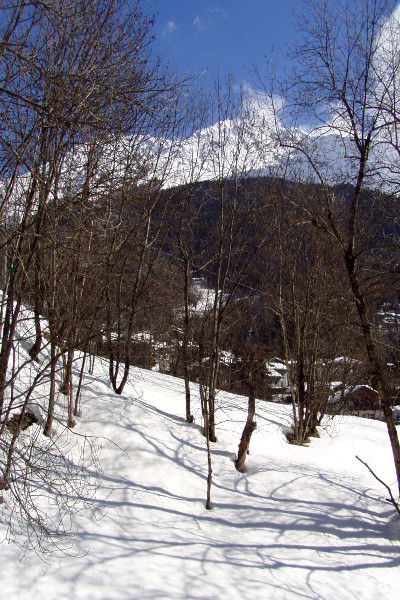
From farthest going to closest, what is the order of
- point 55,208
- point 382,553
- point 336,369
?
point 336,369 → point 382,553 → point 55,208

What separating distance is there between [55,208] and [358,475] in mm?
8182

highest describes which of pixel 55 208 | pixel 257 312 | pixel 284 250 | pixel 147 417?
pixel 284 250

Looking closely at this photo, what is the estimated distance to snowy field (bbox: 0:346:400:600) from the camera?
4504mm

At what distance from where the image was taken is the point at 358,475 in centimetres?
956

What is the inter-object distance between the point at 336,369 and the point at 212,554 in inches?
399

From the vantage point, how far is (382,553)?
6246 millimetres

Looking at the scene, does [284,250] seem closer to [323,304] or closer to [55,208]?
[323,304]

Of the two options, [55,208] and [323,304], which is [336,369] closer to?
[323,304]

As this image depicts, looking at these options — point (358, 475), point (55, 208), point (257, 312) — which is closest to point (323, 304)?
point (257, 312)

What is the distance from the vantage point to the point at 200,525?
609 cm

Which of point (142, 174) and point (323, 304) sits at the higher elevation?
point (142, 174)

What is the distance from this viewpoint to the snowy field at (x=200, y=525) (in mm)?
4504

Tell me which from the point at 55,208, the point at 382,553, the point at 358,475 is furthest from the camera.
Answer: the point at 358,475

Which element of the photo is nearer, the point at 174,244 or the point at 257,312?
the point at 174,244
